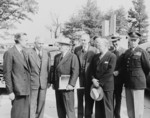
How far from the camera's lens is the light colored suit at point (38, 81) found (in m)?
4.78

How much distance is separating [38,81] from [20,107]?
801 millimetres

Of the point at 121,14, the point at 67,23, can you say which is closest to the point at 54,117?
the point at 67,23

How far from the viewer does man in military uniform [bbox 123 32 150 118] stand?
423cm

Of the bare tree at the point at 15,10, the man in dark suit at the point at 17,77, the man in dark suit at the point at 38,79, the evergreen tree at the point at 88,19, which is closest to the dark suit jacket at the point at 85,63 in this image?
the man in dark suit at the point at 38,79

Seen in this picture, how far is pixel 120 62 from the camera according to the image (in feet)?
15.8

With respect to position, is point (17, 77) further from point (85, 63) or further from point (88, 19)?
point (88, 19)

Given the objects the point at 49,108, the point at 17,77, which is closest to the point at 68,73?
the point at 17,77

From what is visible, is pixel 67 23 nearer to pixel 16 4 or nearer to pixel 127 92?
pixel 16 4

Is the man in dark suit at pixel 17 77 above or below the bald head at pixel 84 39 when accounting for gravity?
below

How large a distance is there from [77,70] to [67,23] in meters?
46.4

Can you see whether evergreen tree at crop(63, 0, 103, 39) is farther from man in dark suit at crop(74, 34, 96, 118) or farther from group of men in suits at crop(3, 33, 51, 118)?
group of men in suits at crop(3, 33, 51, 118)

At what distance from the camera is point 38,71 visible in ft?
15.8

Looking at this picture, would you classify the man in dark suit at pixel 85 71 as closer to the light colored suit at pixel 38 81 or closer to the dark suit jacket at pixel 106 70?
the dark suit jacket at pixel 106 70

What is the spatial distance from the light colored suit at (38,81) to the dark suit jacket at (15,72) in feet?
2.20
